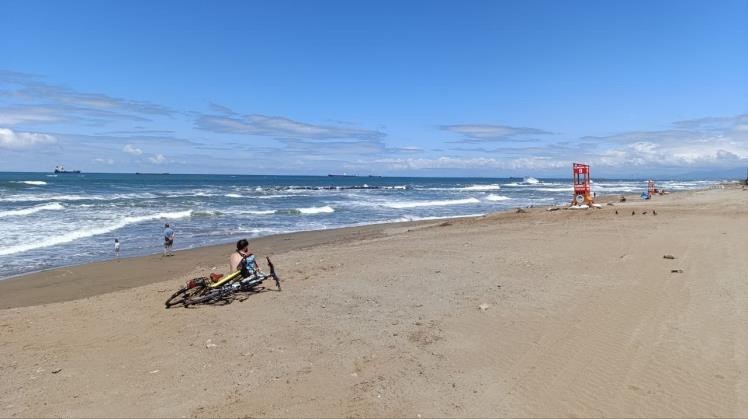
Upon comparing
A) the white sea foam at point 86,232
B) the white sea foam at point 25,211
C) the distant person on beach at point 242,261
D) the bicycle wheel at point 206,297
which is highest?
the distant person on beach at point 242,261

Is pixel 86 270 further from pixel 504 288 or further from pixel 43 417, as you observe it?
pixel 504 288

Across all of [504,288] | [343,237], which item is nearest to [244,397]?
[504,288]

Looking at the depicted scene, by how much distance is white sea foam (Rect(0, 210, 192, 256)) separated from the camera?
14.7 metres

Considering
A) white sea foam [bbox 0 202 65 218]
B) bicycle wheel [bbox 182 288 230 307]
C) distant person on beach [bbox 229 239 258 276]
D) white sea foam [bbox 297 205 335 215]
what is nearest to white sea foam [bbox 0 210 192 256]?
white sea foam [bbox 0 202 65 218]

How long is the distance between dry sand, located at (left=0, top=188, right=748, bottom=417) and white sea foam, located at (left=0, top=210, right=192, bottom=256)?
20.2 feet

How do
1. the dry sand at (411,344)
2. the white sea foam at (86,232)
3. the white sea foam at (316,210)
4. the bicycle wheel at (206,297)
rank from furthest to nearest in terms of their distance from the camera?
the white sea foam at (316,210)
the white sea foam at (86,232)
the bicycle wheel at (206,297)
the dry sand at (411,344)

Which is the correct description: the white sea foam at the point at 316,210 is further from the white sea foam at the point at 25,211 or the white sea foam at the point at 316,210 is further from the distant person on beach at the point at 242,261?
the distant person on beach at the point at 242,261

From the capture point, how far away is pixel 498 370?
4.72 m

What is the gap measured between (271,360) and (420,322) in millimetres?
1949

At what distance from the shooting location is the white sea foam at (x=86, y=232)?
48.3 feet

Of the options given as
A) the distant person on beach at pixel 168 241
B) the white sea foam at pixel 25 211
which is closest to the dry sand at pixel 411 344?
the distant person on beach at pixel 168 241

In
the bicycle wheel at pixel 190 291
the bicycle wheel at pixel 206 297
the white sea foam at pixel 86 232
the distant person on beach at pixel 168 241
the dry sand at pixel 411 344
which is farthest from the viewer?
the white sea foam at pixel 86 232

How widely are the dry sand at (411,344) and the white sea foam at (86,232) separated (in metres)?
6.17

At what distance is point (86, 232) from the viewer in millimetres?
18672
